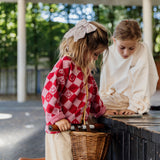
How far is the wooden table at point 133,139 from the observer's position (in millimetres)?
1538

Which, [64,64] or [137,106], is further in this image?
[137,106]

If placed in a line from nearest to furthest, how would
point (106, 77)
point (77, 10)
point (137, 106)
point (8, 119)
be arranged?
point (137, 106), point (106, 77), point (8, 119), point (77, 10)

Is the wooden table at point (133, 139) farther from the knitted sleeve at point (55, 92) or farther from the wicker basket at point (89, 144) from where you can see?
the knitted sleeve at point (55, 92)

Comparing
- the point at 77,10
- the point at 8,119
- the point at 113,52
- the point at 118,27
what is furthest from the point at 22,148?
the point at 77,10

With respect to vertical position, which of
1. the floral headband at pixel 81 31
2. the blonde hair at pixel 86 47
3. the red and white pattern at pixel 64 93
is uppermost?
the floral headband at pixel 81 31

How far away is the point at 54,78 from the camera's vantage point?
1896 millimetres

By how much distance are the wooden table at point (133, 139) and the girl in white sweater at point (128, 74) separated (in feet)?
0.95

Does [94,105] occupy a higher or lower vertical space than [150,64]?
lower

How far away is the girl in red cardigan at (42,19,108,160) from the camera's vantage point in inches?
73.5

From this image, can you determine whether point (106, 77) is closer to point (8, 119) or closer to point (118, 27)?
point (118, 27)

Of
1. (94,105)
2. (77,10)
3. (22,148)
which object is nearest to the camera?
(94,105)

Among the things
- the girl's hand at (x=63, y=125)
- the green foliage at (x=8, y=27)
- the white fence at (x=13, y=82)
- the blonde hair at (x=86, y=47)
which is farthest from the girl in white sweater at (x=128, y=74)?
the white fence at (x=13, y=82)

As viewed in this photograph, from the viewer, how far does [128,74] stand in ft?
8.67

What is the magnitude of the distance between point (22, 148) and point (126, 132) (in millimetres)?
2371
